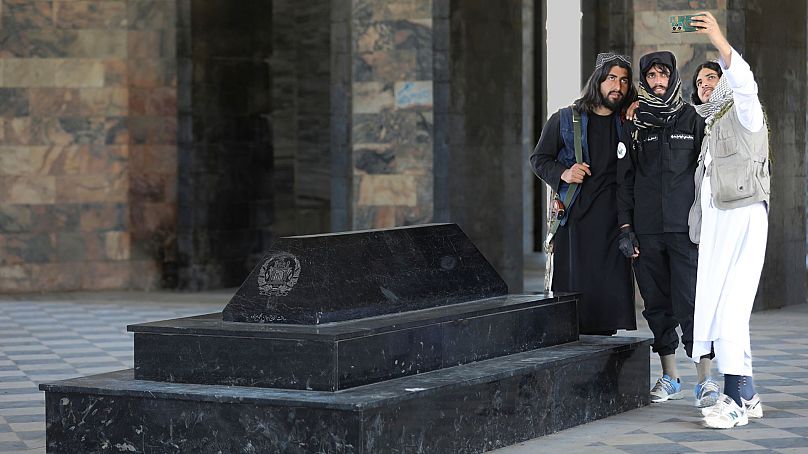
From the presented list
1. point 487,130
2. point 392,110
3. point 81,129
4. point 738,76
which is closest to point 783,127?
point 487,130

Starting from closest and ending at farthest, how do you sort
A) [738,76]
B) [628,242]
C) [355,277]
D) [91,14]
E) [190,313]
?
[355,277] → [738,76] → [628,242] → [190,313] → [91,14]

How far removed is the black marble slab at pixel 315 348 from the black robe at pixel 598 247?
1.14 metres

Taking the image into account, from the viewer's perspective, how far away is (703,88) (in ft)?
24.9

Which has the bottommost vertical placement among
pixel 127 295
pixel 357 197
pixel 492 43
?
pixel 127 295

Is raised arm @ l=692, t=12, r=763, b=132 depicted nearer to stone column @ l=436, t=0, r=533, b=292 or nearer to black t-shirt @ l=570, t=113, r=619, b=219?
black t-shirt @ l=570, t=113, r=619, b=219

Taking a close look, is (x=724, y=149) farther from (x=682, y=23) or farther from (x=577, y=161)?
(x=577, y=161)

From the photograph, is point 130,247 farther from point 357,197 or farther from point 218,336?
point 218,336

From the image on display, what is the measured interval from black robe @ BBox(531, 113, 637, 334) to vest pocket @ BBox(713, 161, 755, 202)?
97cm

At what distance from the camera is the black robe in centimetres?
792

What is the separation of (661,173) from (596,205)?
1.44 feet

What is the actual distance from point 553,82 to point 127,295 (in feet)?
30.8

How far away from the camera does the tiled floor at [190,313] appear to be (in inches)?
265

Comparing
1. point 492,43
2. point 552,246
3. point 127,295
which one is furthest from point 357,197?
point 552,246

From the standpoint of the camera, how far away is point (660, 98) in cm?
761
